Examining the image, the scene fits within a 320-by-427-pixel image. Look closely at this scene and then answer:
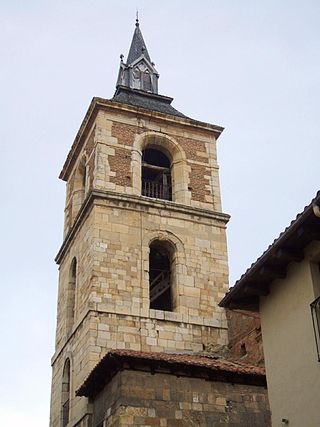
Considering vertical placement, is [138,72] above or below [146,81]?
above

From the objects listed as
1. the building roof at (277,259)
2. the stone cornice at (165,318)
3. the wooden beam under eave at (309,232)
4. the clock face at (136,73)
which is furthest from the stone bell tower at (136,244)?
the wooden beam under eave at (309,232)

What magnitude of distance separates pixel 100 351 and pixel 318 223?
9.20 m

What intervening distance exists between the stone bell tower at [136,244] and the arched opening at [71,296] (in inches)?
1.1

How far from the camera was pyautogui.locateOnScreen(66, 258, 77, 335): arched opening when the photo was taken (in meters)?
19.2

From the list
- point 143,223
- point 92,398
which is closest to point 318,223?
point 92,398

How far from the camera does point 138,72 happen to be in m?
25.3

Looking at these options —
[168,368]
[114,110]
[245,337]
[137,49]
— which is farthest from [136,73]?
[168,368]

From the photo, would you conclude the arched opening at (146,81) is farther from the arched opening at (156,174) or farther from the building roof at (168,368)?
the building roof at (168,368)

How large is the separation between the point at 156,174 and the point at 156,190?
0.88 metres

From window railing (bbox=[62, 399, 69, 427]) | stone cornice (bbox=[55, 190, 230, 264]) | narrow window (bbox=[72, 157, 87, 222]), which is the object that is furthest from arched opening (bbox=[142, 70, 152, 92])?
window railing (bbox=[62, 399, 69, 427])

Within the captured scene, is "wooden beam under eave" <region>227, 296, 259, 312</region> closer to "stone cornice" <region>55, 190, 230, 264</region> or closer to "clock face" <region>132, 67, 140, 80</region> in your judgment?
"stone cornice" <region>55, 190, 230, 264</region>

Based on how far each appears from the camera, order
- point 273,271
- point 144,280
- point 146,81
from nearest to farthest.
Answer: point 273,271
point 144,280
point 146,81

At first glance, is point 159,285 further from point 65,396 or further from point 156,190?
point 65,396

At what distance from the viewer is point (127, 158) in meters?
20.2
